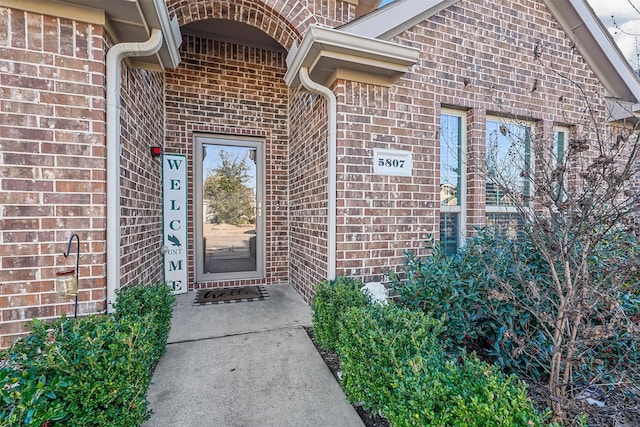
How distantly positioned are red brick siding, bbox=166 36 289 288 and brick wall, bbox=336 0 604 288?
2.05 m

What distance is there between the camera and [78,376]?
152 centimetres

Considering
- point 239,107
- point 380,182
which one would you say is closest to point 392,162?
point 380,182

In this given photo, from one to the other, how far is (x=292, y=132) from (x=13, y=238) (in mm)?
3723

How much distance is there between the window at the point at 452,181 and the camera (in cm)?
408

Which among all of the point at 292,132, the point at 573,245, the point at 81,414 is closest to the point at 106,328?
the point at 81,414

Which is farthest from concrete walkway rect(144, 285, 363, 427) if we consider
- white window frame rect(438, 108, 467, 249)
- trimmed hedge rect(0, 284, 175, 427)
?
white window frame rect(438, 108, 467, 249)

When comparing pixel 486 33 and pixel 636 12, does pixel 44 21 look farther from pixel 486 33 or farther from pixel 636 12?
pixel 486 33

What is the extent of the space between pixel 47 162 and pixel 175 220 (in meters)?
2.24

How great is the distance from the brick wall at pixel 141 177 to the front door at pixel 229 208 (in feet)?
2.24

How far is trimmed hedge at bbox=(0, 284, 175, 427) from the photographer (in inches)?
51.4

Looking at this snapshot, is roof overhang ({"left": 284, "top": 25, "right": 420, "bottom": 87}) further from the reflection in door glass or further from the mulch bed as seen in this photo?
the mulch bed

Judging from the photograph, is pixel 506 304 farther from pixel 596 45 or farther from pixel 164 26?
pixel 596 45

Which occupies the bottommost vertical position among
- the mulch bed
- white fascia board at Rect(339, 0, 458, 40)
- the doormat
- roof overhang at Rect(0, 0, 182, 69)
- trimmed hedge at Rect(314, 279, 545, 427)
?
the mulch bed

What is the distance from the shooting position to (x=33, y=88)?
2.21 m
